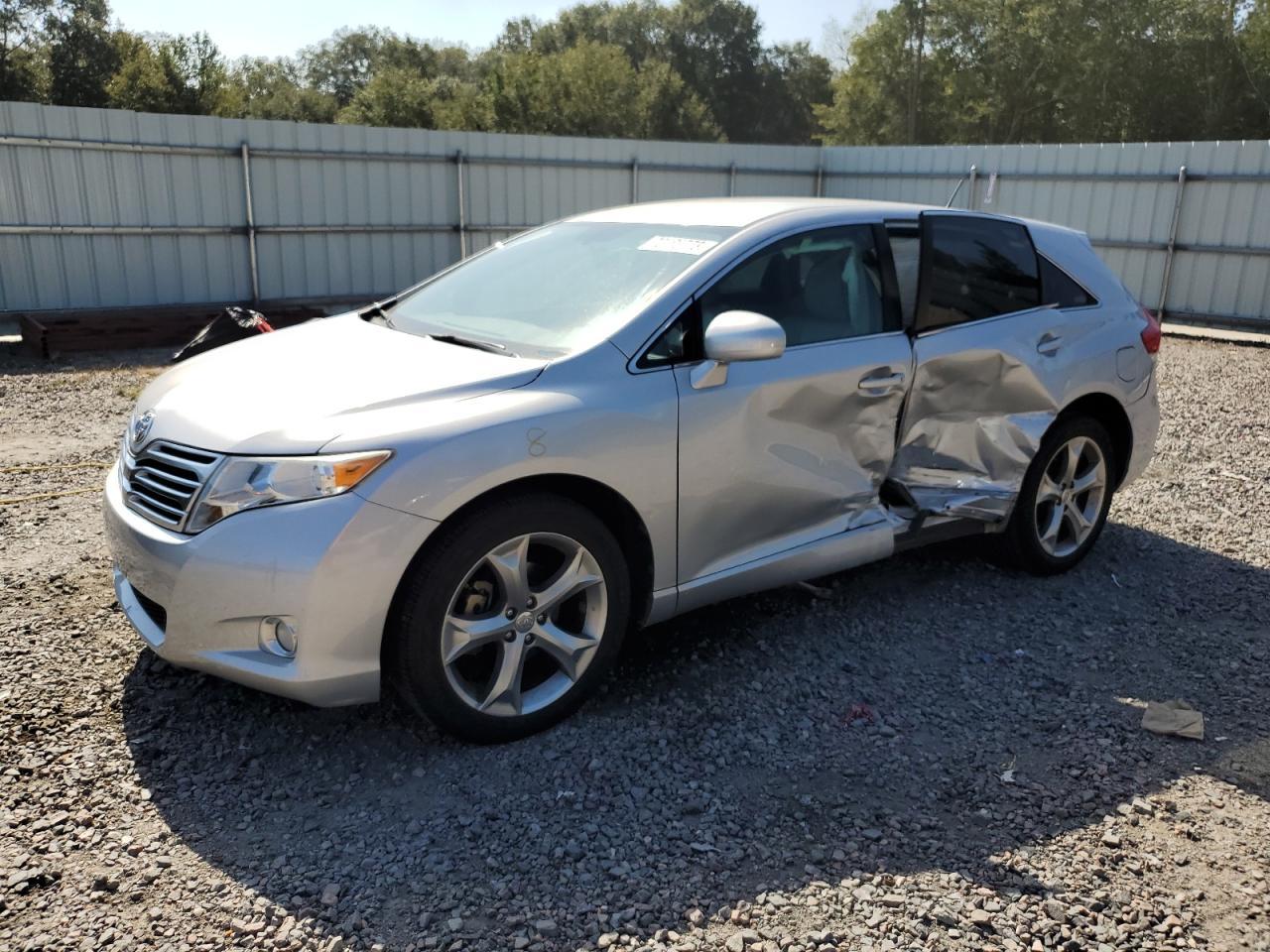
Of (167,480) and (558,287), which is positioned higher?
(558,287)

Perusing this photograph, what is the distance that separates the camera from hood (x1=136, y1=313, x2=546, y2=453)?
3104 mm

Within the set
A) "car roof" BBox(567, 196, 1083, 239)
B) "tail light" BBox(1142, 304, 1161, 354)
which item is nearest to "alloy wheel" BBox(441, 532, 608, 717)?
"car roof" BBox(567, 196, 1083, 239)

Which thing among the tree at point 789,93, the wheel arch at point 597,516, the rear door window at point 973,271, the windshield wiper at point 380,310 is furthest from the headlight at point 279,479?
the tree at point 789,93

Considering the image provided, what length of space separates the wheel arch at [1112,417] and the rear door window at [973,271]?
1.78 feet

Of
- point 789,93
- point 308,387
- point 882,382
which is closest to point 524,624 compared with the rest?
point 308,387

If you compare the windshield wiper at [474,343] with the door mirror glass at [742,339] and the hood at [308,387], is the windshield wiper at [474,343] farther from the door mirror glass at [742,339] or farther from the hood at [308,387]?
the door mirror glass at [742,339]

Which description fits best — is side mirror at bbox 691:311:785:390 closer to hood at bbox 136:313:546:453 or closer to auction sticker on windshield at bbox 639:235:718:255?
auction sticker on windshield at bbox 639:235:718:255

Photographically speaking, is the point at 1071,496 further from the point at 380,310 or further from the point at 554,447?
the point at 380,310

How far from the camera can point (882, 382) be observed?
13.6 feet

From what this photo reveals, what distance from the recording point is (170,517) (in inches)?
124

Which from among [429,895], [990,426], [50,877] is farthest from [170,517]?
[990,426]

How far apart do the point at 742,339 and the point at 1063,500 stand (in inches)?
93.2

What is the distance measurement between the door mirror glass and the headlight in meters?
1.17

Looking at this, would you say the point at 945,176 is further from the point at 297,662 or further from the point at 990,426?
the point at 297,662
